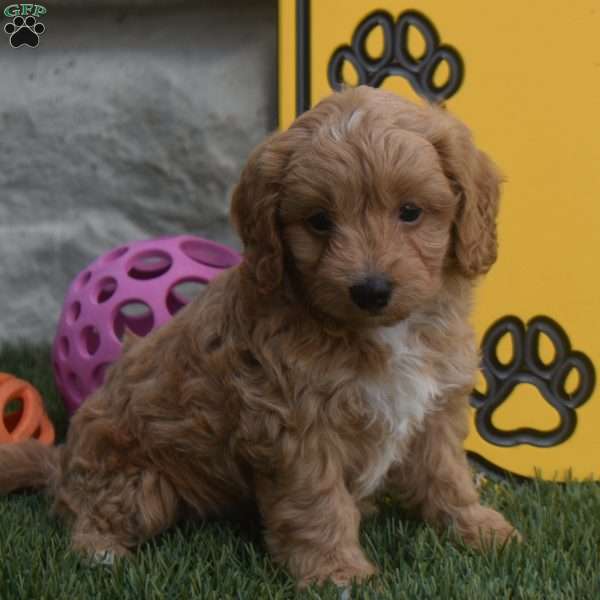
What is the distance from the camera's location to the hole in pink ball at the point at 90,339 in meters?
4.39

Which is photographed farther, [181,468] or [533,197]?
[533,197]

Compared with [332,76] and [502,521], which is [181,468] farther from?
[332,76]

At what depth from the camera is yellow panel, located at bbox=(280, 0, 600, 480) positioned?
4.25 metres

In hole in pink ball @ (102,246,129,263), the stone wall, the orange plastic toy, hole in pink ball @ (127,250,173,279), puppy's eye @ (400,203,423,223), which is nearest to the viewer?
puppy's eye @ (400,203,423,223)

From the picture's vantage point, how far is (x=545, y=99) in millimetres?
4324

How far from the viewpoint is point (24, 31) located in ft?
17.8

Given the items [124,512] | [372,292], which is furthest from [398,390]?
[124,512]

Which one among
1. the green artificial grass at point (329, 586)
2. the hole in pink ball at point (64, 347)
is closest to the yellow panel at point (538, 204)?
the green artificial grass at point (329, 586)

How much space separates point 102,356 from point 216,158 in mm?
1499

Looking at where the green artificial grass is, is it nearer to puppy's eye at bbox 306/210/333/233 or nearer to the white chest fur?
the white chest fur

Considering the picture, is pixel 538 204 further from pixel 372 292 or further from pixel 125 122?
pixel 125 122

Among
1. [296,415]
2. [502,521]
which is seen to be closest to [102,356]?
[296,415]

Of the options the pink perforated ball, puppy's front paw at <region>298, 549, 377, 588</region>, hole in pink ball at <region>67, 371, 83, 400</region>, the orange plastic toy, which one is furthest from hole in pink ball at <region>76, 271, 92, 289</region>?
puppy's front paw at <region>298, 549, 377, 588</region>

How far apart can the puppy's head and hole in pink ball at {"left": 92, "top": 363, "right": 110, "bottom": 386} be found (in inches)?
55.3
